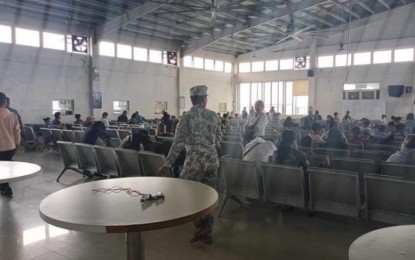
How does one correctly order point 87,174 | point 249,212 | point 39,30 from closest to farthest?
point 249,212 → point 87,174 → point 39,30

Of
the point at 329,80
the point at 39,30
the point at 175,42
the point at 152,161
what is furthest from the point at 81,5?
the point at 329,80

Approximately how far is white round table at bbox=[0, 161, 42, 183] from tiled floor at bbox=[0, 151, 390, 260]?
79 centimetres

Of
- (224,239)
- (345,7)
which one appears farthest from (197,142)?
(345,7)

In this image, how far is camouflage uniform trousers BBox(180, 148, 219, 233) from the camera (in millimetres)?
3102

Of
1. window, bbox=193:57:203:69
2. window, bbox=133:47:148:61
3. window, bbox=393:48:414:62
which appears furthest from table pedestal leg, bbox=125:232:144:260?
window, bbox=193:57:203:69

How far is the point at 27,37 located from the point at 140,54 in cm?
566

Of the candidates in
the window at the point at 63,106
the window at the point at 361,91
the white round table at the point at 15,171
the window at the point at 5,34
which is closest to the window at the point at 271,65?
the window at the point at 361,91

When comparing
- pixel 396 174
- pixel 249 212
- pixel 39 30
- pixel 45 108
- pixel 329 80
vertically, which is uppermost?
pixel 39 30

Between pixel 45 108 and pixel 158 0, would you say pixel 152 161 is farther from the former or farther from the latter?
pixel 45 108

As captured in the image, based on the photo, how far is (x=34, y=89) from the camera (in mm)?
13172

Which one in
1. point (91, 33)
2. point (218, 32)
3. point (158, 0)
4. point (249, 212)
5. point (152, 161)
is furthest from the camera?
point (218, 32)

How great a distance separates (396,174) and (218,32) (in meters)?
→ 14.5

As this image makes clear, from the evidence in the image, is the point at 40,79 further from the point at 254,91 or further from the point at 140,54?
the point at 254,91

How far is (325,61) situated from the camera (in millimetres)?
19266
